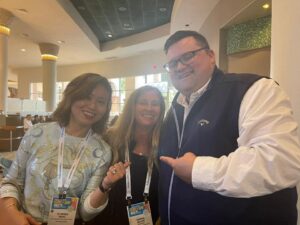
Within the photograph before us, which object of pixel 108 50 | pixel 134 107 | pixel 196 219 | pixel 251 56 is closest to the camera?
pixel 196 219

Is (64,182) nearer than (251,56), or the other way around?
(64,182)

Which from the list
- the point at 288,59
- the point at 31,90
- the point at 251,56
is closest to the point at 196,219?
the point at 288,59

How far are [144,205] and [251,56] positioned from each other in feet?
14.4

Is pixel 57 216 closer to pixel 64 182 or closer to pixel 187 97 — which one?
pixel 64 182

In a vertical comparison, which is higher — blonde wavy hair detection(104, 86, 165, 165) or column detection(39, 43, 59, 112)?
column detection(39, 43, 59, 112)

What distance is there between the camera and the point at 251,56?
518 cm

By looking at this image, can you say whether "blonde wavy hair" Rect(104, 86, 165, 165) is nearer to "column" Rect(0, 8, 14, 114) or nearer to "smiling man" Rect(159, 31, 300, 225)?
"smiling man" Rect(159, 31, 300, 225)

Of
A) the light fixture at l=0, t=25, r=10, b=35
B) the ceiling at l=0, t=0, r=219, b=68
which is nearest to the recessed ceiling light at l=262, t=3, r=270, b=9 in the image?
the ceiling at l=0, t=0, r=219, b=68

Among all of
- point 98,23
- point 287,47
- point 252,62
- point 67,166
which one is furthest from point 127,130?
point 98,23

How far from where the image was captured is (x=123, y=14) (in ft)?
32.0

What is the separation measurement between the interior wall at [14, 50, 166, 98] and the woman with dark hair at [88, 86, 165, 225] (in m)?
12.2

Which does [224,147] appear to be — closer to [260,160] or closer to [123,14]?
[260,160]

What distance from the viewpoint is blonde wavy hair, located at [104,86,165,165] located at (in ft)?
5.71

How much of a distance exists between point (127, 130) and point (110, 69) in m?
15.2
